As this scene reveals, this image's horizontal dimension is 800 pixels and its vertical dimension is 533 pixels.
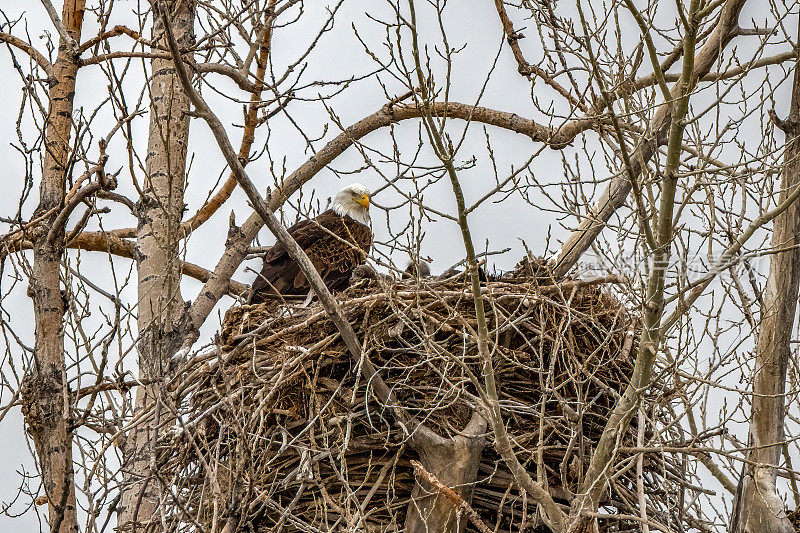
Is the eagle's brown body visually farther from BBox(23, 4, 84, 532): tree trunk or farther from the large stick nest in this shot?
BBox(23, 4, 84, 532): tree trunk

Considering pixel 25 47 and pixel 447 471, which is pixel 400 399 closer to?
pixel 447 471

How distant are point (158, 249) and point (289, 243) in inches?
86.9

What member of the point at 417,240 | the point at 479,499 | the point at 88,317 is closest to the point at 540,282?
Result: the point at 479,499

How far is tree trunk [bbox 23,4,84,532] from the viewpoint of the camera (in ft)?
15.2

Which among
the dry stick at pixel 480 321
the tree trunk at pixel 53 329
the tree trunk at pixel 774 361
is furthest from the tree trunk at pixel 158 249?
the tree trunk at pixel 774 361

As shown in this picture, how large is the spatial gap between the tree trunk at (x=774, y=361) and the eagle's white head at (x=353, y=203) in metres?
3.41

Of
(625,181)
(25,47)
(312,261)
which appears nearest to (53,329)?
(25,47)

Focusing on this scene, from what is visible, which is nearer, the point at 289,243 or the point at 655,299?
the point at 655,299

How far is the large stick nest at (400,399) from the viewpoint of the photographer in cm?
525

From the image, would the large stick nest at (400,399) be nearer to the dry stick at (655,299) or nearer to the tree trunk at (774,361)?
the tree trunk at (774,361)

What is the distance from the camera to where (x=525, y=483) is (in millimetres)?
4250

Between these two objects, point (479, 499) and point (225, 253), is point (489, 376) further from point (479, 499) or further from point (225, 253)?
point (225, 253)

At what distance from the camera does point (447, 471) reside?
204 inches

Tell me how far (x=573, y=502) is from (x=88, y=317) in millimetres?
3219
